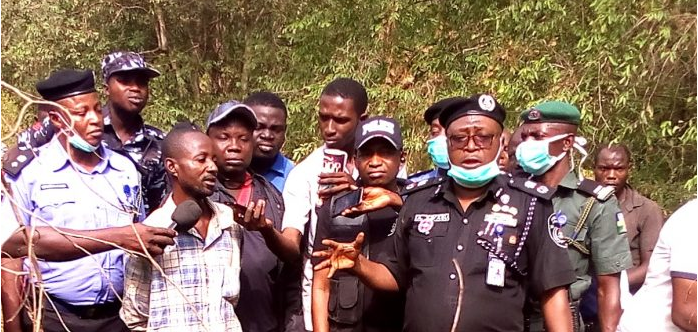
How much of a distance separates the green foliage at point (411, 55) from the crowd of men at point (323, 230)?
→ 3.82m

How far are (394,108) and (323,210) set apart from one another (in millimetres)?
6053

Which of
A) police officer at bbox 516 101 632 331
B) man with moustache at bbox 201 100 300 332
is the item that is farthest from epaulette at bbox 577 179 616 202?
man with moustache at bbox 201 100 300 332

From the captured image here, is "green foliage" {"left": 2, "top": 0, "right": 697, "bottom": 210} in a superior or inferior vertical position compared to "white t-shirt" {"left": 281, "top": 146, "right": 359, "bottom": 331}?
superior

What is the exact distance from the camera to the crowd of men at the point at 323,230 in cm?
306

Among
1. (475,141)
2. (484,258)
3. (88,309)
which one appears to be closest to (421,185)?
(475,141)

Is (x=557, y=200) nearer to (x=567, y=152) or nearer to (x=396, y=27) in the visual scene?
(x=567, y=152)

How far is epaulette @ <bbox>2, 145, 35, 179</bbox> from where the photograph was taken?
11.3 feet

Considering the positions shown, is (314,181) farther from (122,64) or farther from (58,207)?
(122,64)

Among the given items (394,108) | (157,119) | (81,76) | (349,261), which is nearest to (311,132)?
(394,108)

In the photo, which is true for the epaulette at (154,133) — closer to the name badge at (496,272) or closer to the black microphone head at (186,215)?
the black microphone head at (186,215)

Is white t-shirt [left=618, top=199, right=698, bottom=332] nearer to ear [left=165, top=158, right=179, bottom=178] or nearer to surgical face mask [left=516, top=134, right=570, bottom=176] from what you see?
surgical face mask [left=516, top=134, right=570, bottom=176]

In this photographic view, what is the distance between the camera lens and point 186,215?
3.11 m

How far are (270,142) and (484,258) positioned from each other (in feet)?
5.09

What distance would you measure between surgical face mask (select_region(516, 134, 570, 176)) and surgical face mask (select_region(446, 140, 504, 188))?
2.02ft
